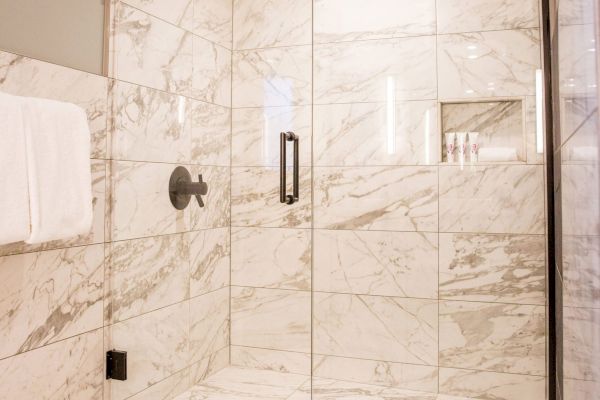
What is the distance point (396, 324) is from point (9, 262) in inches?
64.3

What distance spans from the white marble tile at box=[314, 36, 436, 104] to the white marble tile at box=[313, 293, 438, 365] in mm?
972

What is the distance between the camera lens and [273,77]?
260 cm

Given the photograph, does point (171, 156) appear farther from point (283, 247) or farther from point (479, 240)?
point (479, 240)

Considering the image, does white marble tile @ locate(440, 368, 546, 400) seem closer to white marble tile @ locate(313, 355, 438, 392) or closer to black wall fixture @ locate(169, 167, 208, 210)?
white marble tile @ locate(313, 355, 438, 392)

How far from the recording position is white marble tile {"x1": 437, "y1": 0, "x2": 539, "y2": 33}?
2.21 meters

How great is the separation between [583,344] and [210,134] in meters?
1.92

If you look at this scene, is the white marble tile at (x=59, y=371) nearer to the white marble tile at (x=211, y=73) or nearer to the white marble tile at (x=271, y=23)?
the white marble tile at (x=211, y=73)

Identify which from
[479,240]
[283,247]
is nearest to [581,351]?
[479,240]

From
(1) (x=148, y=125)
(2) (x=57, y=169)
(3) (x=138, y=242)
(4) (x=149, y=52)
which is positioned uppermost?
(4) (x=149, y=52)

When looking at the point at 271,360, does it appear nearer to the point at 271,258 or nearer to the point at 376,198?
the point at 271,258

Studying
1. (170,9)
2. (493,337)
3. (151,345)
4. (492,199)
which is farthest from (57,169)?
(493,337)

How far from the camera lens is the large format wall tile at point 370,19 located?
7.73ft

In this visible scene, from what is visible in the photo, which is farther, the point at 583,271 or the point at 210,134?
the point at 210,134

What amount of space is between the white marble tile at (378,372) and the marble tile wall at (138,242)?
0.54 m
